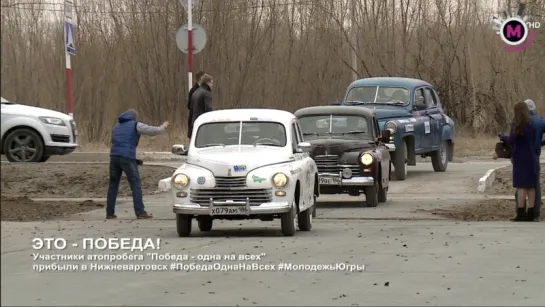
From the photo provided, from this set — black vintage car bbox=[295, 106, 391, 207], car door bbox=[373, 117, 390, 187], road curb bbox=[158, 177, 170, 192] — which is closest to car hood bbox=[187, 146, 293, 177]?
black vintage car bbox=[295, 106, 391, 207]

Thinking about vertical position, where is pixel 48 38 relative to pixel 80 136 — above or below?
above

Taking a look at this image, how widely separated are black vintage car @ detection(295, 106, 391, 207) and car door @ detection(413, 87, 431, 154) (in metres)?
4.68

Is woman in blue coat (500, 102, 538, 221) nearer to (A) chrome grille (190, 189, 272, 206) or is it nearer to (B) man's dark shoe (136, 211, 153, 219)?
(A) chrome grille (190, 189, 272, 206)

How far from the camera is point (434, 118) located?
2920 cm

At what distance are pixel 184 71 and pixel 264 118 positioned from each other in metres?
25.4

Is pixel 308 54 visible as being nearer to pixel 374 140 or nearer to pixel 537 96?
pixel 537 96

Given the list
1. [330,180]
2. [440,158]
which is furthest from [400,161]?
[330,180]

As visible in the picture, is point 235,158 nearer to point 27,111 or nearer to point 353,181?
point 353,181

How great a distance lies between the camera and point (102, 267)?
39.0 feet

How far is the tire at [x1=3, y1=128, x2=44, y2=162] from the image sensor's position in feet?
82.7

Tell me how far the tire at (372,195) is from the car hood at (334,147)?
26.2 inches

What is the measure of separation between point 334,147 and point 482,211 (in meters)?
2.81

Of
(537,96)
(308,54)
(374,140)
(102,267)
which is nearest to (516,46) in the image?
(537,96)

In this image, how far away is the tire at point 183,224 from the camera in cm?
1570
